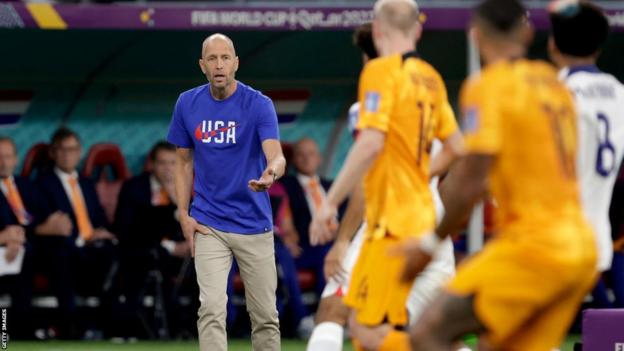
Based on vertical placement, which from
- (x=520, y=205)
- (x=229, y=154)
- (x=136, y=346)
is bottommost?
(x=136, y=346)

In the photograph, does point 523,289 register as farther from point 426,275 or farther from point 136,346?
point 136,346

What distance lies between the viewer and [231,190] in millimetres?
8867

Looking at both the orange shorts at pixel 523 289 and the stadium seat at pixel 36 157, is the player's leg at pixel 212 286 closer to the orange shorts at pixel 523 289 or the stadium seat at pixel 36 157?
the orange shorts at pixel 523 289

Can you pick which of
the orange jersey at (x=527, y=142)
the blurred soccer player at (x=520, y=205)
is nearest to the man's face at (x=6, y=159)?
the blurred soccer player at (x=520, y=205)

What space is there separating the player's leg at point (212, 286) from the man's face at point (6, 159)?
4560mm

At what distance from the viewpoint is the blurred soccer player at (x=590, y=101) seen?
650 cm

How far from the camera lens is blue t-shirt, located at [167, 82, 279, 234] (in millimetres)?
8891

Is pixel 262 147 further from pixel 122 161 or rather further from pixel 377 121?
pixel 122 161

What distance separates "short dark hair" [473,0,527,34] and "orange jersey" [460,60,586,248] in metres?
0.15

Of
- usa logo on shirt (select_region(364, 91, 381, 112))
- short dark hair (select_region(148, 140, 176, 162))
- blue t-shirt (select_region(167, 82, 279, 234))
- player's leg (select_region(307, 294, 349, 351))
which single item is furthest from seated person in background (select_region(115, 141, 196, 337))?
usa logo on shirt (select_region(364, 91, 381, 112))

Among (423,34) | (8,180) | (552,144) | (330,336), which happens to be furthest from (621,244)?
(552,144)

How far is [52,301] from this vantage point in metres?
13.1

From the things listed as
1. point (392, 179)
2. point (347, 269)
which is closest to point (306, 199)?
point (347, 269)

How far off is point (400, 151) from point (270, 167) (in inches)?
→ 77.0
